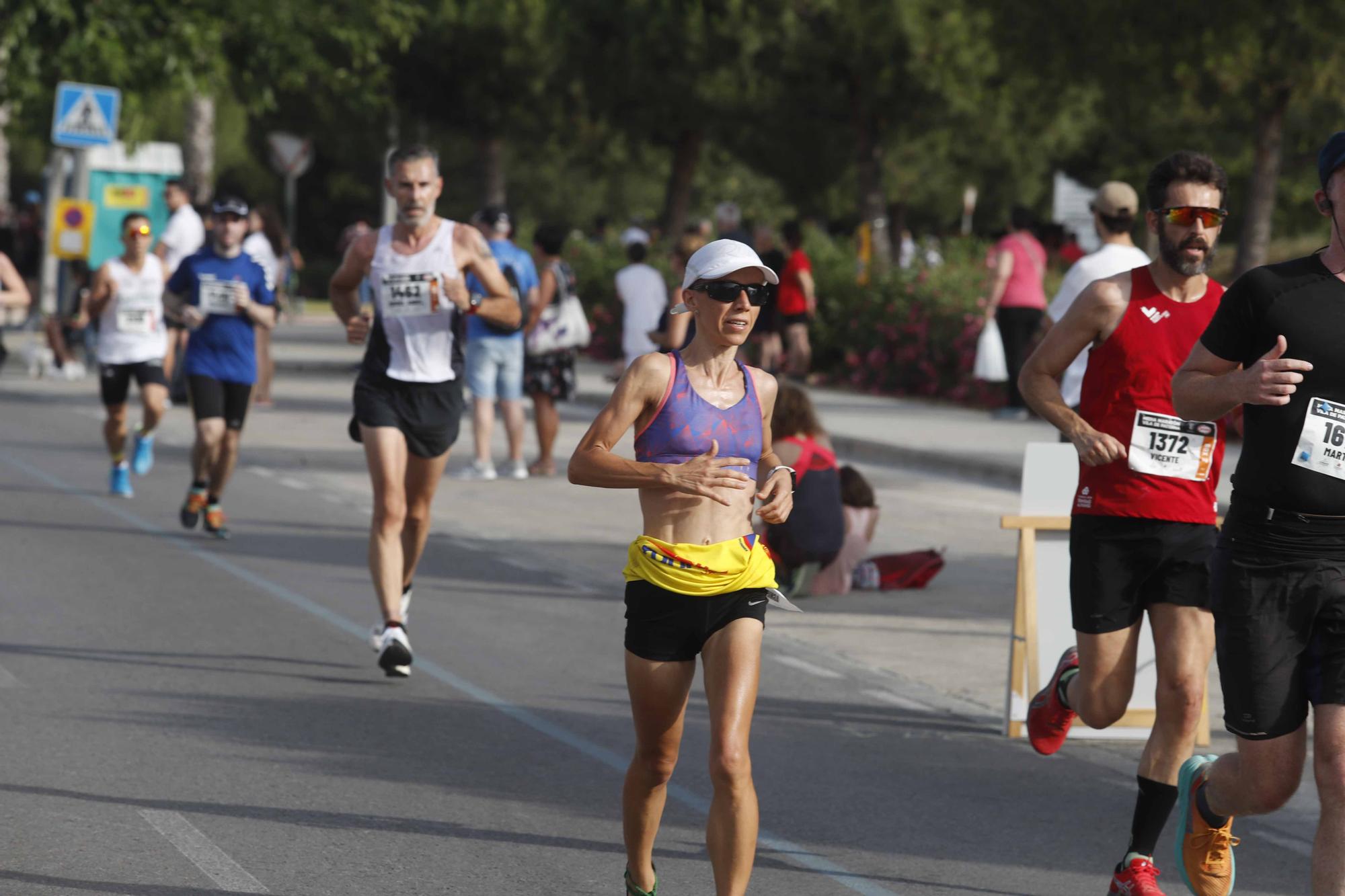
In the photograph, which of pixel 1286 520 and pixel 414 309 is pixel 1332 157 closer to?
pixel 1286 520

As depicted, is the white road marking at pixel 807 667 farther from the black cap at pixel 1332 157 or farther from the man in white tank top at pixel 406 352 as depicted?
the black cap at pixel 1332 157

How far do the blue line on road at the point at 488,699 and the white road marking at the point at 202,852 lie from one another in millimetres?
1413

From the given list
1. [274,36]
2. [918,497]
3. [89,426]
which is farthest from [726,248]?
[274,36]

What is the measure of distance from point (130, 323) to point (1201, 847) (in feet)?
33.9

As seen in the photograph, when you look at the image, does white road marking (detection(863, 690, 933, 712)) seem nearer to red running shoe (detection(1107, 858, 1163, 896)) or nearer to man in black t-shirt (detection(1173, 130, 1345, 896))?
red running shoe (detection(1107, 858, 1163, 896))

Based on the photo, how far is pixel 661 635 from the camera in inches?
199

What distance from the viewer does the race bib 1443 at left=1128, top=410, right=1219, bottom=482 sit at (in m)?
5.93

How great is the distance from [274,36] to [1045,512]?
21.1m

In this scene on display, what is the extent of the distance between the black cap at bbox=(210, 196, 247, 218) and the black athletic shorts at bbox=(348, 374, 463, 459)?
412 cm

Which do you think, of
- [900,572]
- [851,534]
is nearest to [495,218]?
[851,534]

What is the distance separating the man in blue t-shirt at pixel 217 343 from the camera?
12281mm

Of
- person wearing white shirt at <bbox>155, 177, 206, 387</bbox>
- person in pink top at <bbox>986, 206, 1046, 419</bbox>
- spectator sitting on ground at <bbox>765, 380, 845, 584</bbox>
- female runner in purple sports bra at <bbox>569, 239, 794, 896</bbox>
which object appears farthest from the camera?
person wearing white shirt at <bbox>155, 177, 206, 387</bbox>

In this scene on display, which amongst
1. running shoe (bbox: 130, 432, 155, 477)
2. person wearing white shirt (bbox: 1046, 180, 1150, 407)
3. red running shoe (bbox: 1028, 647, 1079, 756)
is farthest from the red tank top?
running shoe (bbox: 130, 432, 155, 477)

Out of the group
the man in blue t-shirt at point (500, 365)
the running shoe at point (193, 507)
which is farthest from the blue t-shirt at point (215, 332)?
the man in blue t-shirt at point (500, 365)
